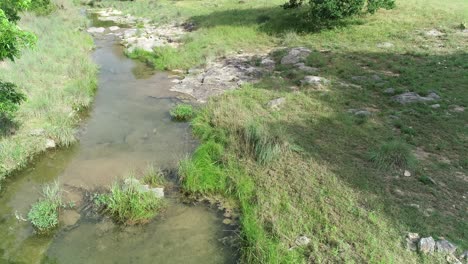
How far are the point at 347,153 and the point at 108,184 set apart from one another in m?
7.15

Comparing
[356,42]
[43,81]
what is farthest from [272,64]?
[43,81]

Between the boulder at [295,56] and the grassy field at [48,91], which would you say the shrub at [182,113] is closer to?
the grassy field at [48,91]

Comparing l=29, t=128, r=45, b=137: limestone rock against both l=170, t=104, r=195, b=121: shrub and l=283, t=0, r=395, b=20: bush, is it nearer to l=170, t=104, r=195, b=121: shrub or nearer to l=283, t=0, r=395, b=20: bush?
l=170, t=104, r=195, b=121: shrub

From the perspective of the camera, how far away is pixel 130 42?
2545 centimetres

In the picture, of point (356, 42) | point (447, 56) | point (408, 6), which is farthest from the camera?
point (408, 6)

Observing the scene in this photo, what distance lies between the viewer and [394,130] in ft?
38.8

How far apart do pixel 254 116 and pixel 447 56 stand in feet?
36.8

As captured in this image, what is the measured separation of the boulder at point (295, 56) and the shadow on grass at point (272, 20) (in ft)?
12.8

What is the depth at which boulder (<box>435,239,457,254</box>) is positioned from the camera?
6.76 metres

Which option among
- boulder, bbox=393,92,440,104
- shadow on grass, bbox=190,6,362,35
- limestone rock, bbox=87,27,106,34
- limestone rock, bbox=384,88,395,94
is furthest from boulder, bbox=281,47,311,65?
limestone rock, bbox=87,27,106,34

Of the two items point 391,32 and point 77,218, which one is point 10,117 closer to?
point 77,218

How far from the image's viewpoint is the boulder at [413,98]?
13.5 meters

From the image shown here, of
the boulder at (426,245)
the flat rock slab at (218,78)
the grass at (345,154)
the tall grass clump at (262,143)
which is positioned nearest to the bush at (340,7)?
the grass at (345,154)

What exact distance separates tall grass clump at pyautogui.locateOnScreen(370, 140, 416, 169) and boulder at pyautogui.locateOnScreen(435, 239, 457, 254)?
2.93 meters
